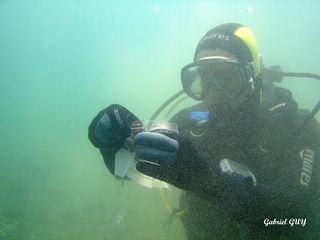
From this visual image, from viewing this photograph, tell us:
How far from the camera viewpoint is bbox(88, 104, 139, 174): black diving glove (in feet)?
7.14

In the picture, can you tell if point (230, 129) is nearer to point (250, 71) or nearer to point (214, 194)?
point (250, 71)

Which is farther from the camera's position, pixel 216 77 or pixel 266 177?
pixel 216 77

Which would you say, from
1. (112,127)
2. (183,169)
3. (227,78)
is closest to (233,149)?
(227,78)

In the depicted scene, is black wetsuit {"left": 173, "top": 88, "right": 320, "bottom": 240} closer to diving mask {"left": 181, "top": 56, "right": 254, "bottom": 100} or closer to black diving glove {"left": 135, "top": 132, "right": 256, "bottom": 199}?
A: black diving glove {"left": 135, "top": 132, "right": 256, "bottom": 199}

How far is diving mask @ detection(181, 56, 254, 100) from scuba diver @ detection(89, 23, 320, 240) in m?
0.01

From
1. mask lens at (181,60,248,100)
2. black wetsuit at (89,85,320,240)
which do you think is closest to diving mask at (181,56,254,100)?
mask lens at (181,60,248,100)

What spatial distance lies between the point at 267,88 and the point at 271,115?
0.71 m

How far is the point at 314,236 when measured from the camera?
8.76ft

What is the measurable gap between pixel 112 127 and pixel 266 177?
59.1 inches

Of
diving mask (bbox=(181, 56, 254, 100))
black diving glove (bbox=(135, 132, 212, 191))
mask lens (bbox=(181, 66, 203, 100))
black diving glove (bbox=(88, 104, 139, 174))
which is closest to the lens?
black diving glove (bbox=(135, 132, 212, 191))

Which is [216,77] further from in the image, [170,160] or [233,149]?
[170,160]

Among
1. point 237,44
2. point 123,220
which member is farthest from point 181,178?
point 123,220

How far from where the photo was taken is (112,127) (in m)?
2.18

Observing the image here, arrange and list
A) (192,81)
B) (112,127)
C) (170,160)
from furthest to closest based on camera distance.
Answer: (192,81) < (112,127) < (170,160)
